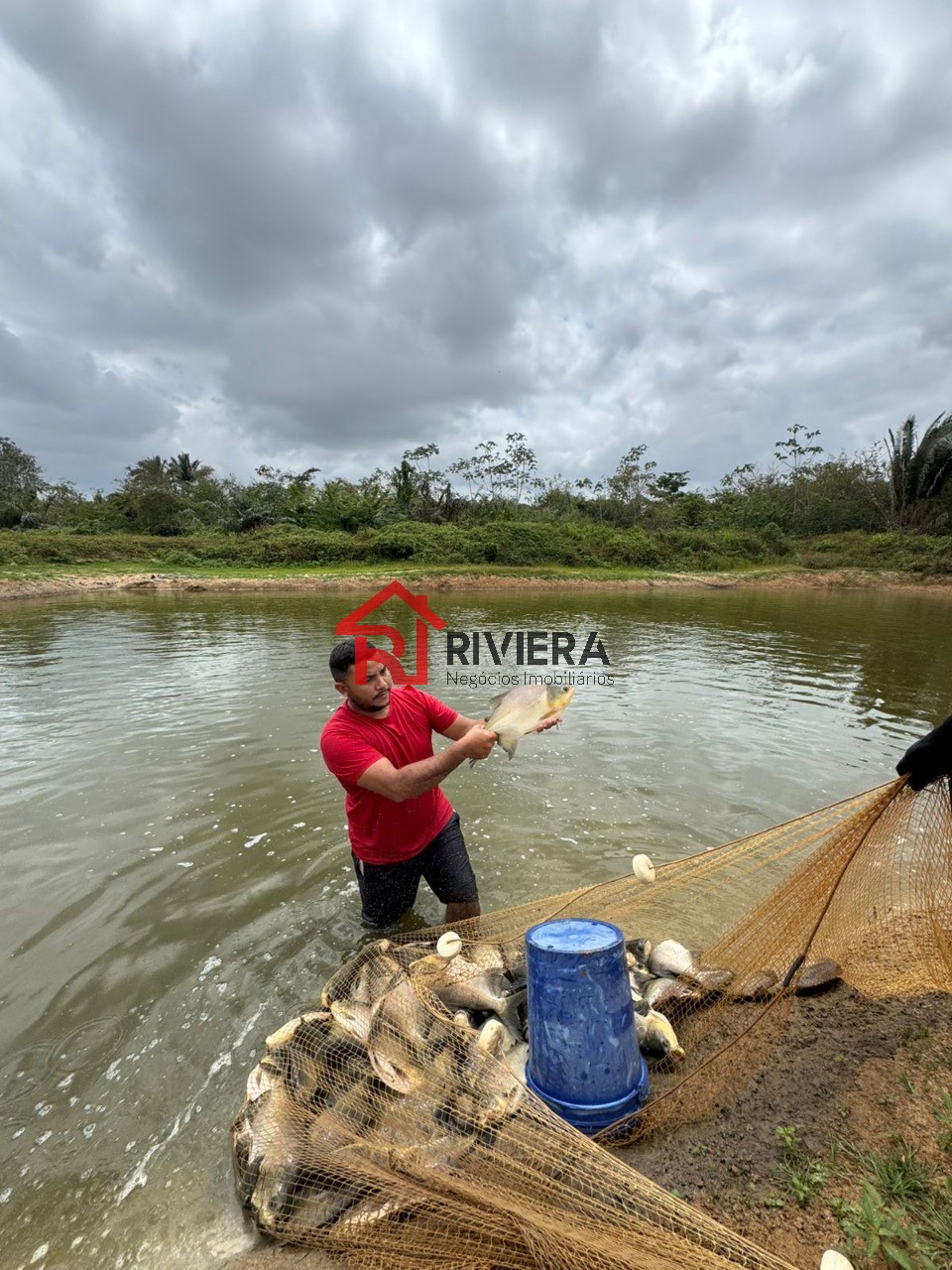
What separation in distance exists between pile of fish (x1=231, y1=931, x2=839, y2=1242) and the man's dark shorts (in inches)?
22.0

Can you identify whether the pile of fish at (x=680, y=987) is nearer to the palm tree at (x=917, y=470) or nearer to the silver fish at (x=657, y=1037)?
the silver fish at (x=657, y=1037)

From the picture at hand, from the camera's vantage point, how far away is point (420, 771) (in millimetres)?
3408

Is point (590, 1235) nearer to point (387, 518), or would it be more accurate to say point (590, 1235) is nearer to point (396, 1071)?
point (396, 1071)

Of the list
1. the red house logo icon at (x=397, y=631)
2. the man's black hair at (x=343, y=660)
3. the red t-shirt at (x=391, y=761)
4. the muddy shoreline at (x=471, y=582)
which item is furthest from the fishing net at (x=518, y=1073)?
the muddy shoreline at (x=471, y=582)

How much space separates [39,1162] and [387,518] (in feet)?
147

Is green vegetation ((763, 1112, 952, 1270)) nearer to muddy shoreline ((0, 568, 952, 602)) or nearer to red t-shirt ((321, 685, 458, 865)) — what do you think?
red t-shirt ((321, 685, 458, 865))

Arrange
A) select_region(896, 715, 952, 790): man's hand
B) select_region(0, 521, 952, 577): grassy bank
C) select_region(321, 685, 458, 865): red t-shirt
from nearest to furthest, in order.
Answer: select_region(896, 715, 952, 790): man's hand
select_region(321, 685, 458, 865): red t-shirt
select_region(0, 521, 952, 577): grassy bank

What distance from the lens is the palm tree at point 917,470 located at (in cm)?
4319

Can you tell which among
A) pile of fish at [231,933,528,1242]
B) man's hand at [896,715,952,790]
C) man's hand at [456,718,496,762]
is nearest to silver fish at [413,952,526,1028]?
pile of fish at [231,933,528,1242]

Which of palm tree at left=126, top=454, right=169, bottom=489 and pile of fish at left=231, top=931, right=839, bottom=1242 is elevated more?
palm tree at left=126, top=454, right=169, bottom=489

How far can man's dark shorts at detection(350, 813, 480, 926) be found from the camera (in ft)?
13.3

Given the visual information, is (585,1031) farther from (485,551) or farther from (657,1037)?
(485,551)

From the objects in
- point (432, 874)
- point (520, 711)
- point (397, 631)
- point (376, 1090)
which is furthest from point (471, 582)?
point (376, 1090)

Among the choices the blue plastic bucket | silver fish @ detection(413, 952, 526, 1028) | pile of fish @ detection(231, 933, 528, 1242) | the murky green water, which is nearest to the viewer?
pile of fish @ detection(231, 933, 528, 1242)
